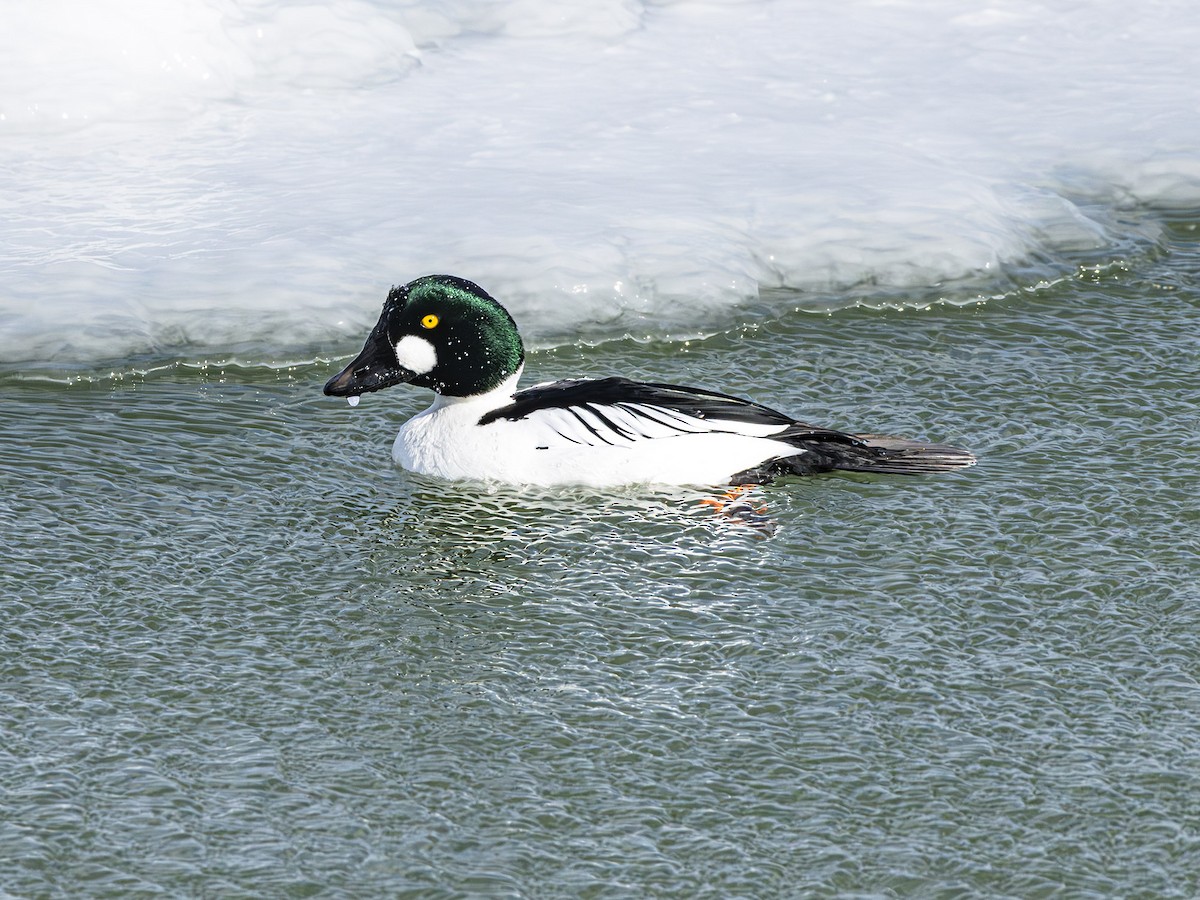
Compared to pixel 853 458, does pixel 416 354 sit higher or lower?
higher

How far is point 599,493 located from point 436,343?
798mm

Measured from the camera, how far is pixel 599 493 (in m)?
5.66

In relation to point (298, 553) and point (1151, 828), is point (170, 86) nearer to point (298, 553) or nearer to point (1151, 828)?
point (298, 553)

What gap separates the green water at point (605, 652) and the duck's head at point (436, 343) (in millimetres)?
331

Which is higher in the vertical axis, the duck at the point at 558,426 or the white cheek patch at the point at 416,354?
the white cheek patch at the point at 416,354

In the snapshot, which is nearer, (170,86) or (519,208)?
(519,208)

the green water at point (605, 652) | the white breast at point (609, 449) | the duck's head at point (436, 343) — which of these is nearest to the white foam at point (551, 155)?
the green water at point (605, 652)

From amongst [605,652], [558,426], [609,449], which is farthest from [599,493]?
[605,652]

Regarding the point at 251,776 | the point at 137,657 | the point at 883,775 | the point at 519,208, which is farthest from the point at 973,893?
the point at 519,208

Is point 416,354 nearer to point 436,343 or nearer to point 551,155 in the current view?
point 436,343

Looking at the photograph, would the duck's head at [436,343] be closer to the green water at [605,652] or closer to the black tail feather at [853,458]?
the green water at [605,652]

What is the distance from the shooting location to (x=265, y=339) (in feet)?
22.5

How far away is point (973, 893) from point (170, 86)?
7109 millimetres

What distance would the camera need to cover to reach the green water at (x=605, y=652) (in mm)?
3826
